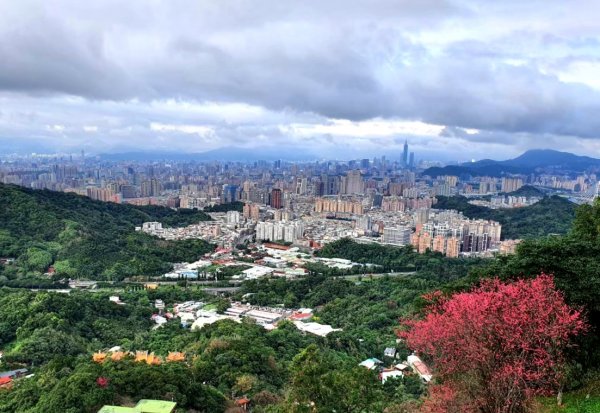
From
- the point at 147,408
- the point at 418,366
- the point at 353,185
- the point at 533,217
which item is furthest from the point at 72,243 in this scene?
the point at 353,185

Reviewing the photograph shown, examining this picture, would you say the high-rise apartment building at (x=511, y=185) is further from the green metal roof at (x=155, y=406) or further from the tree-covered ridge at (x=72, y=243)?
the green metal roof at (x=155, y=406)

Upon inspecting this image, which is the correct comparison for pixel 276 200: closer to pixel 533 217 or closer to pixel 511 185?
pixel 533 217

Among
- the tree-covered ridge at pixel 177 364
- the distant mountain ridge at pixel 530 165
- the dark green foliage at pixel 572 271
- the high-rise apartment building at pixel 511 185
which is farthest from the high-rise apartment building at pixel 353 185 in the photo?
the dark green foliage at pixel 572 271

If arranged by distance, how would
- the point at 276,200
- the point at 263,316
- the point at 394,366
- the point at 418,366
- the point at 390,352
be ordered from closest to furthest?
the point at 418,366 → the point at 394,366 → the point at 390,352 → the point at 263,316 → the point at 276,200

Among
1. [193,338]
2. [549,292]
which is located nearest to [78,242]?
[193,338]

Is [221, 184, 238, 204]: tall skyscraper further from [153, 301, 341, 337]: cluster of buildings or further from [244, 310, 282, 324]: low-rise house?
[244, 310, 282, 324]: low-rise house

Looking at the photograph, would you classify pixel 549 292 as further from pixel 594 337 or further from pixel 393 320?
pixel 393 320

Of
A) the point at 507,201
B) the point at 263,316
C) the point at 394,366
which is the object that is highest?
the point at 394,366
